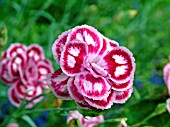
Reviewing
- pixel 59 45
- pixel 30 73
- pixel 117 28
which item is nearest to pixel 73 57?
pixel 59 45

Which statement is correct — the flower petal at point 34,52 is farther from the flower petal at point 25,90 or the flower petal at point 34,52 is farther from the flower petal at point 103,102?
the flower petal at point 103,102

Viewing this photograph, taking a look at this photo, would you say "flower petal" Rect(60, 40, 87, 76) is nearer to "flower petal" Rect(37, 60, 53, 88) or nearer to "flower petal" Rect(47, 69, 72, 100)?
"flower petal" Rect(47, 69, 72, 100)

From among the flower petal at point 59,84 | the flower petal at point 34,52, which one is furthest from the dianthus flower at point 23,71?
the flower petal at point 59,84

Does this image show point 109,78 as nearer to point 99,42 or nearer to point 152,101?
point 99,42

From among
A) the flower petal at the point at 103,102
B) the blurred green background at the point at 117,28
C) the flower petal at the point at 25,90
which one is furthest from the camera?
the blurred green background at the point at 117,28

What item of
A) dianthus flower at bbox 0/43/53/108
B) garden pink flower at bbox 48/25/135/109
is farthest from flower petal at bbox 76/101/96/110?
dianthus flower at bbox 0/43/53/108

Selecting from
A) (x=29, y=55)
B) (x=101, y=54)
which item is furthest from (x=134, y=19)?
(x=101, y=54)

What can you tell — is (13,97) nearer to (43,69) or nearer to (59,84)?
(43,69)
